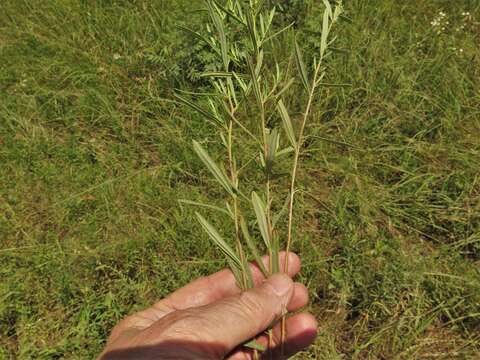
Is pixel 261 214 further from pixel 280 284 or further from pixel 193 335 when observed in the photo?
pixel 193 335

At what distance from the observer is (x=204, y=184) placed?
222 cm

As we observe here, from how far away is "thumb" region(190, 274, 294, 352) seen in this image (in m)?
1.12

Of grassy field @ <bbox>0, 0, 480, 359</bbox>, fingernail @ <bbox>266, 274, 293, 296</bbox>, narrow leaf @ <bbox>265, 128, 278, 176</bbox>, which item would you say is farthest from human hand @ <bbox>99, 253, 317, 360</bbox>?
grassy field @ <bbox>0, 0, 480, 359</bbox>

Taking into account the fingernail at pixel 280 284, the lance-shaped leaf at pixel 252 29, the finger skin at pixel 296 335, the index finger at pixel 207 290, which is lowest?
the finger skin at pixel 296 335

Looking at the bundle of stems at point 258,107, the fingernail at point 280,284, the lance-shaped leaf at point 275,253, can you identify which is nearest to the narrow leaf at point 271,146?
the bundle of stems at point 258,107

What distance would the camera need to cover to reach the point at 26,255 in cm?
206

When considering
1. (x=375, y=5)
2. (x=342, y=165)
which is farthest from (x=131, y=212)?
(x=375, y=5)

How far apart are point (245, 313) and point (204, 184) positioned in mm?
1113

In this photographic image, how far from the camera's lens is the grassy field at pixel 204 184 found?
184 cm

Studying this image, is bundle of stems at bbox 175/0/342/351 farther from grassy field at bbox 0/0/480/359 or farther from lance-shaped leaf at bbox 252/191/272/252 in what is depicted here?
grassy field at bbox 0/0/480/359

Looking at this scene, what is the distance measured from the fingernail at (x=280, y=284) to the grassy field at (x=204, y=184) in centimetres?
42

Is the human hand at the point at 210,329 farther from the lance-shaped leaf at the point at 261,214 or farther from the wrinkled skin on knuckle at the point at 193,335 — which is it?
the lance-shaped leaf at the point at 261,214

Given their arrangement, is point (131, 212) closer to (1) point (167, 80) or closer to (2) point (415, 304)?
(1) point (167, 80)

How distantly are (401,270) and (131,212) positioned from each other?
1.27m
